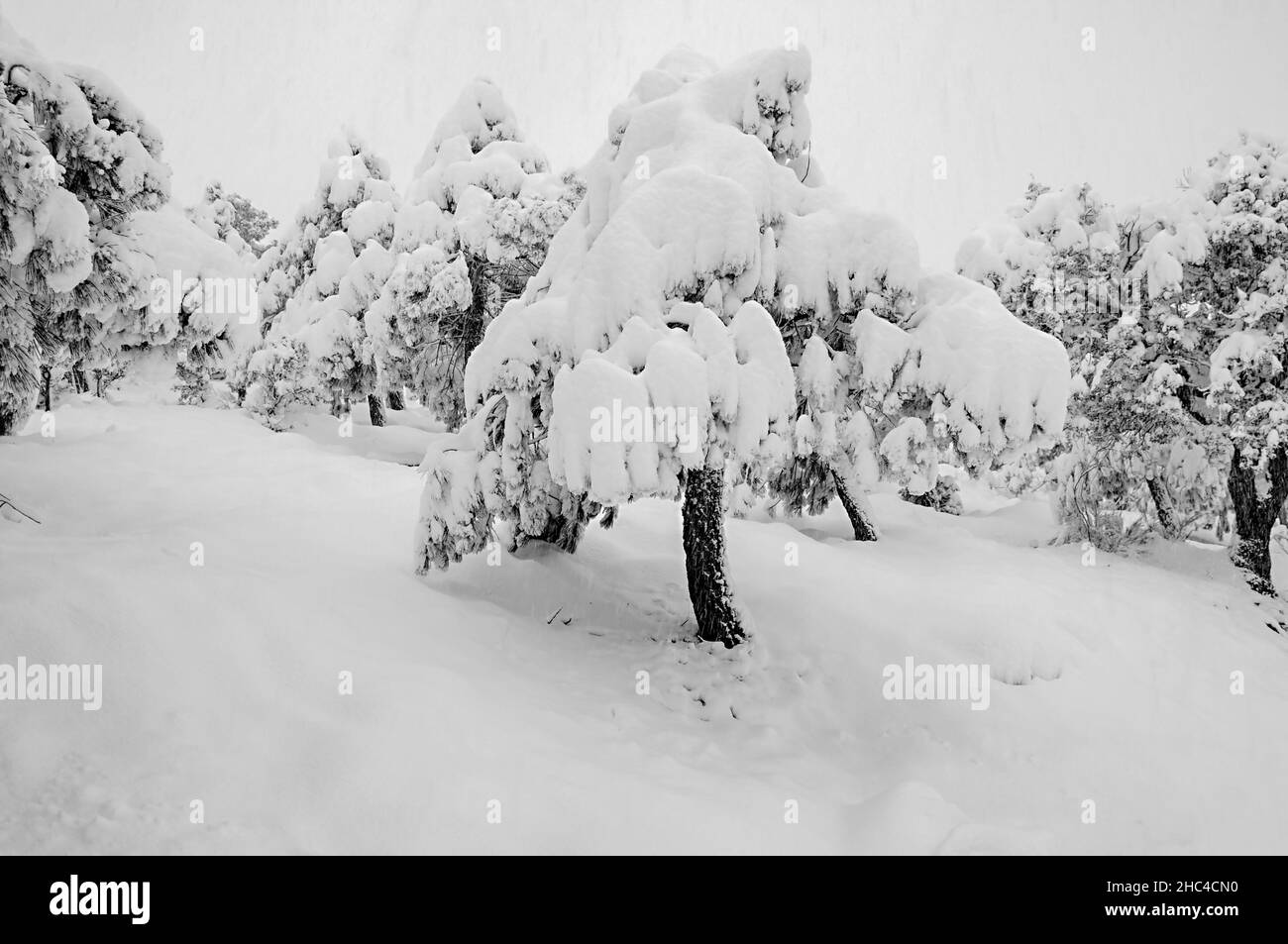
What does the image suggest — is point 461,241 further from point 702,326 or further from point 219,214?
point 219,214

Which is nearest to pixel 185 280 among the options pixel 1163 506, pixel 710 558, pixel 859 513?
pixel 710 558

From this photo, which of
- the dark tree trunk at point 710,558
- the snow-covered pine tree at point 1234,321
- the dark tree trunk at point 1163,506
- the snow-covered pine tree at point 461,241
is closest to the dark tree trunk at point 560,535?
the dark tree trunk at point 710,558

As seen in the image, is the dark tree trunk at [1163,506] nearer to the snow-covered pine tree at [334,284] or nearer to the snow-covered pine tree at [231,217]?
the snow-covered pine tree at [334,284]

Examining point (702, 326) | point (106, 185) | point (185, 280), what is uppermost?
A: point (106, 185)

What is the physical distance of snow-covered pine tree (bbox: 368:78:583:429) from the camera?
12.8m

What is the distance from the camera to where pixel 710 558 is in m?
6.38

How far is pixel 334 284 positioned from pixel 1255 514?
2019 centimetres

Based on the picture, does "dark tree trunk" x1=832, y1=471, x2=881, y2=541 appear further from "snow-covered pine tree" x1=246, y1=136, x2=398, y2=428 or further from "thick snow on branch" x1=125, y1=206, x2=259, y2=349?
"snow-covered pine tree" x1=246, y1=136, x2=398, y2=428

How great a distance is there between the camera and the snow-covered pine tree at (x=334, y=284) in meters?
15.6
